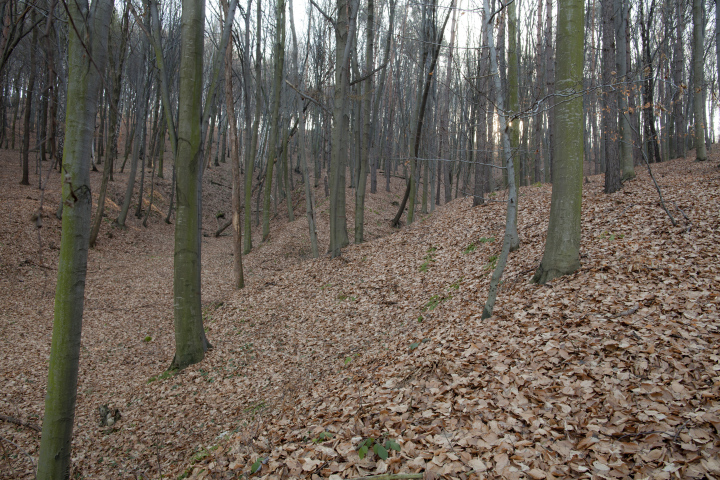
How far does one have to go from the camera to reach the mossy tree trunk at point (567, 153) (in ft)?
18.0

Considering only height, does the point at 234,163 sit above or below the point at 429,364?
above

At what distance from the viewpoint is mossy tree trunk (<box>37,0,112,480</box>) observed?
2762 mm

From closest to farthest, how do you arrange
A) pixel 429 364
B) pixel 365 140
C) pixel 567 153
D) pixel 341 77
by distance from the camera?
pixel 429 364 < pixel 567 153 < pixel 341 77 < pixel 365 140

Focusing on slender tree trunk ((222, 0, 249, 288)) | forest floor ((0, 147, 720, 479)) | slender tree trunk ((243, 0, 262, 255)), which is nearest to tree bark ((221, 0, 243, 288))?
slender tree trunk ((222, 0, 249, 288))

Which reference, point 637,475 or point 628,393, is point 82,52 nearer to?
point 637,475

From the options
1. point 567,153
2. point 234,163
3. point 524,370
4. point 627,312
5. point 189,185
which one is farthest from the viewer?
point 234,163

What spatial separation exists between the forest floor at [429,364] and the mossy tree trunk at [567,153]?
0.35 m

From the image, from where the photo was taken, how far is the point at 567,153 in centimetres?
560

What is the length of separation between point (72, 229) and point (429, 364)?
3.78 meters

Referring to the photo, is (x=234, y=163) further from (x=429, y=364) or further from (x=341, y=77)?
(x=429, y=364)

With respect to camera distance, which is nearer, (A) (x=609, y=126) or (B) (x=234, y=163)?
(A) (x=609, y=126)

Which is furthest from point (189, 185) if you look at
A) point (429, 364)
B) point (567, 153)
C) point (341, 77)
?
point (341, 77)

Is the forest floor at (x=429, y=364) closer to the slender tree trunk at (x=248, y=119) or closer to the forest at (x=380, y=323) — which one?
the forest at (x=380, y=323)

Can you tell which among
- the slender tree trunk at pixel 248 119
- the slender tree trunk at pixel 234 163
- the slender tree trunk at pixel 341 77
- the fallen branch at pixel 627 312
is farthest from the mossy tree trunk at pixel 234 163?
the fallen branch at pixel 627 312
